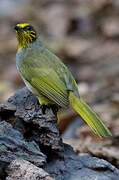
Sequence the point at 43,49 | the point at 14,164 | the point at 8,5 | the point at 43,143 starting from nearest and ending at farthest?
the point at 14,164, the point at 43,143, the point at 43,49, the point at 8,5

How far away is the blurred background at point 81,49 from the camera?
22.9ft

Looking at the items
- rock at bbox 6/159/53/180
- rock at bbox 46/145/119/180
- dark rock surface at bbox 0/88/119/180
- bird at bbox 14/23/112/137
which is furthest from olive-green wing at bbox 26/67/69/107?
rock at bbox 6/159/53/180

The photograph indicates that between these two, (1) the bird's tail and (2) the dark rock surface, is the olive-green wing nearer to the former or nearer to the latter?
(1) the bird's tail

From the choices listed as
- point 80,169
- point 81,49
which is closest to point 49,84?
point 80,169

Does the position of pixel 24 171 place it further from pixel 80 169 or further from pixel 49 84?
pixel 49 84

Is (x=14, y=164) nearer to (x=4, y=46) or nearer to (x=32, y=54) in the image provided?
(x=32, y=54)

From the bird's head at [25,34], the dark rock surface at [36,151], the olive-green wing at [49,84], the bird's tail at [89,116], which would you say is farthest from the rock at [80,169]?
the bird's head at [25,34]

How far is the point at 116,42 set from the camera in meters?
11.0

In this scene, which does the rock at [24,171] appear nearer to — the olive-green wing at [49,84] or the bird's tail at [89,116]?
the bird's tail at [89,116]

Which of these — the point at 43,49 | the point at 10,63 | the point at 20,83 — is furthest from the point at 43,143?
the point at 10,63

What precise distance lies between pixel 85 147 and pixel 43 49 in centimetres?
87

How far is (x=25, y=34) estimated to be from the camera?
5.65 m

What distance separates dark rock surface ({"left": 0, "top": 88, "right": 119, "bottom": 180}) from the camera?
12.8 ft

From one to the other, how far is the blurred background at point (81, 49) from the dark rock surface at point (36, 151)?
1.08m
